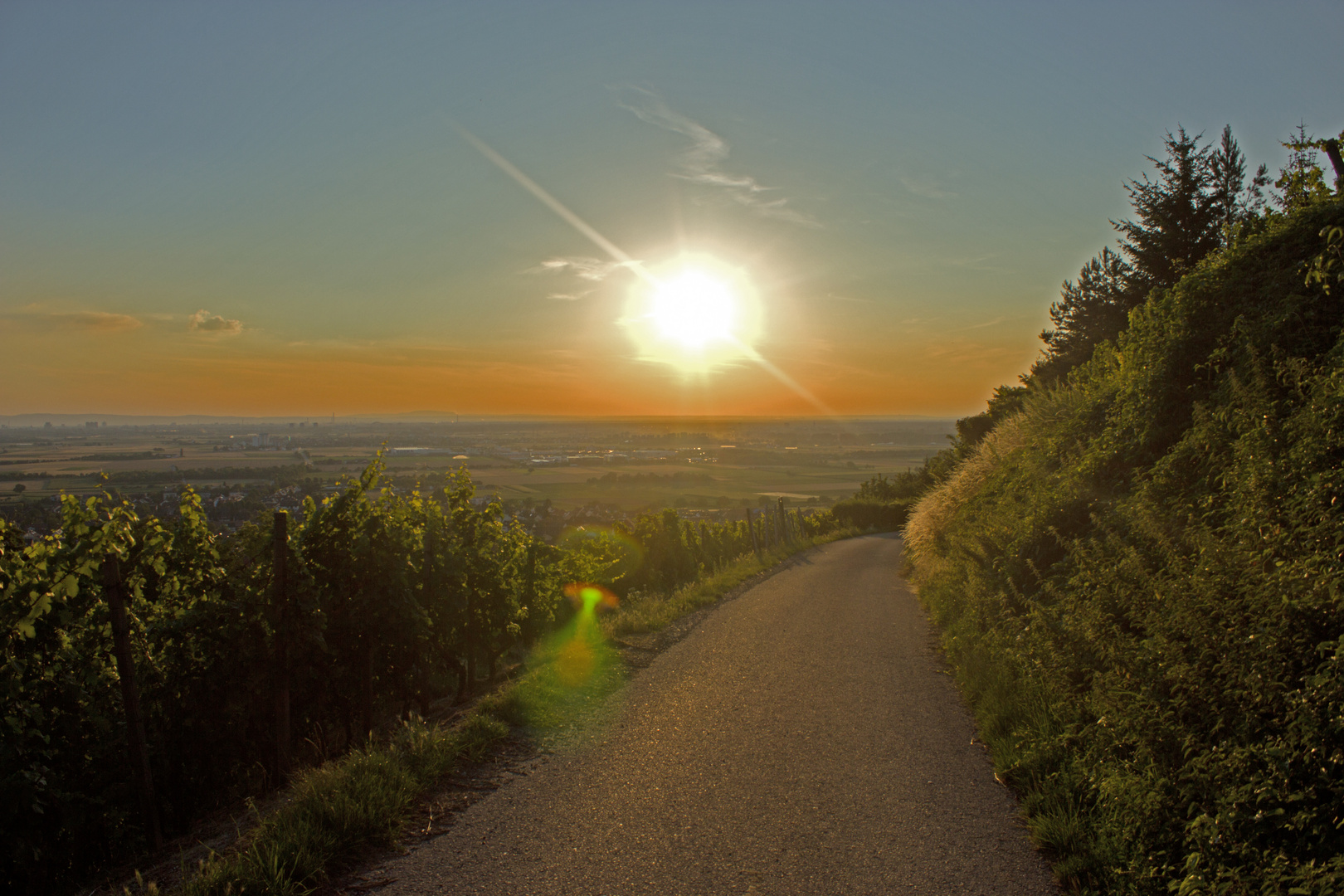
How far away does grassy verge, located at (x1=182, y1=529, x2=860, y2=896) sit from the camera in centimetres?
372

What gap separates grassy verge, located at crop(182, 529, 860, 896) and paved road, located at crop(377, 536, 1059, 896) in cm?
41

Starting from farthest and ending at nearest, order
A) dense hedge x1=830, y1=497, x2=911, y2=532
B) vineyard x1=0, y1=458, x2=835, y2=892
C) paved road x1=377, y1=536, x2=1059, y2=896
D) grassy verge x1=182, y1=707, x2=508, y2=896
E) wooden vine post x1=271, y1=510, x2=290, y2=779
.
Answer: dense hedge x1=830, y1=497, x2=911, y2=532 < wooden vine post x1=271, y1=510, x2=290, y2=779 < vineyard x1=0, y1=458, x2=835, y2=892 < paved road x1=377, y1=536, x2=1059, y2=896 < grassy verge x1=182, y1=707, x2=508, y2=896

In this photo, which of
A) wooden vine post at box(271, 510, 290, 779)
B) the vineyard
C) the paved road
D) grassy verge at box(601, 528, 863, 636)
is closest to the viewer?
the paved road

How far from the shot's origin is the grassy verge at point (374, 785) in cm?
372

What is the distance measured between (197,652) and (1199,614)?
25.4 feet

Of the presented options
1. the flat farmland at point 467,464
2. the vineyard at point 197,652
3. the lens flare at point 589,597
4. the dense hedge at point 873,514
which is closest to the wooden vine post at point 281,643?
the vineyard at point 197,652

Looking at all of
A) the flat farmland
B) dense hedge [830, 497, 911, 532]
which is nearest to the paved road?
the flat farmland

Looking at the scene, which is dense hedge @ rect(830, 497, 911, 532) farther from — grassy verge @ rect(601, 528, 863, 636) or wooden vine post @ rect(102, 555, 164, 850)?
wooden vine post @ rect(102, 555, 164, 850)

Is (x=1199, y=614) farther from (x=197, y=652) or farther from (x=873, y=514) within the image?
(x=873, y=514)

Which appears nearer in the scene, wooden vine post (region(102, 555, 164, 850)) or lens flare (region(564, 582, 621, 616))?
wooden vine post (region(102, 555, 164, 850))

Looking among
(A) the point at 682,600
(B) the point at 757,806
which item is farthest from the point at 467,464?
(B) the point at 757,806

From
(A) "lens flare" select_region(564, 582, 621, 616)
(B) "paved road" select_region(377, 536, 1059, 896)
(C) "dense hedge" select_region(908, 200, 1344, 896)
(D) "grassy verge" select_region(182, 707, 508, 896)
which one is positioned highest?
(C) "dense hedge" select_region(908, 200, 1344, 896)

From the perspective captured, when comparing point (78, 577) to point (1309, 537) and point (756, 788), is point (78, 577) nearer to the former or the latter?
point (756, 788)

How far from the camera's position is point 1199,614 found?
4023 millimetres
